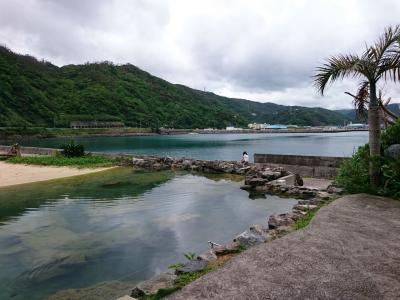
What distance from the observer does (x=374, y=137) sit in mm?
10648

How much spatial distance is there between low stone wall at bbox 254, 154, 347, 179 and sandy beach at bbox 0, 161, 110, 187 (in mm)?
13543

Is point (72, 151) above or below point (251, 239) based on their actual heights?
above

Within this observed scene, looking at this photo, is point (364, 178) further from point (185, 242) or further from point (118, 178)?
point (118, 178)

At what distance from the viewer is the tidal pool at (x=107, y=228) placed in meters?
7.99

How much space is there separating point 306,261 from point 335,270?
1.61 ft

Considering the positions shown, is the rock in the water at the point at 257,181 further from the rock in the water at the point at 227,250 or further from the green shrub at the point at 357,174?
the rock in the water at the point at 227,250

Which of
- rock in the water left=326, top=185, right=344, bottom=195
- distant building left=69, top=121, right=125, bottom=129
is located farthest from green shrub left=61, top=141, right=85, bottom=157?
distant building left=69, top=121, right=125, bottom=129

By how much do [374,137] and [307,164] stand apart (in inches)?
482

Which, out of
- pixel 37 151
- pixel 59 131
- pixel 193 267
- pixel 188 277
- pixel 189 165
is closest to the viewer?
pixel 188 277

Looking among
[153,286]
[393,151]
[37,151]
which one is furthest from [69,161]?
[153,286]

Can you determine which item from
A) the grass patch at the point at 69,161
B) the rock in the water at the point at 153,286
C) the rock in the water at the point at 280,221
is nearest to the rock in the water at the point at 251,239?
the rock in the water at the point at 280,221

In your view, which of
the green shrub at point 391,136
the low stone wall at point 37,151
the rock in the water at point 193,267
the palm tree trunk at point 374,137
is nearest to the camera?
the rock in the water at point 193,267

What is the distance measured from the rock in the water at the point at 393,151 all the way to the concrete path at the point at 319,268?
363 cm

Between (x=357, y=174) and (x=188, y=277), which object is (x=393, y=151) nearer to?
(x=357, y=174)
